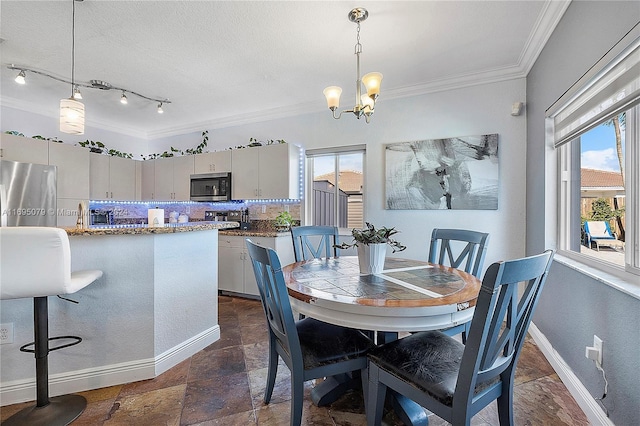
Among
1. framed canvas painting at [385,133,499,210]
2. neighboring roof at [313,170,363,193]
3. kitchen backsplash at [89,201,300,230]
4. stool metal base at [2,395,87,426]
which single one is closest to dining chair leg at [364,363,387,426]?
stool metal base at [2,395,87,426]

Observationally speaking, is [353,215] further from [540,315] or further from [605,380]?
[605,380]

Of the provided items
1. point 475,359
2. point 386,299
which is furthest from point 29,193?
point 475,359

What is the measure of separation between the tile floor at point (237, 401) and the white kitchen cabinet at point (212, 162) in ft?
8.65

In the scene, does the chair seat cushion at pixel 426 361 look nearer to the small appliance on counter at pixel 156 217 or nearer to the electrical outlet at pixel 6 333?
the small appliance on counter at pixel 156 217

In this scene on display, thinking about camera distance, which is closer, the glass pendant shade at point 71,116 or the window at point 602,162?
the window at point 602,162

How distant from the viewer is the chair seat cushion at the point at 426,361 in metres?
1.12

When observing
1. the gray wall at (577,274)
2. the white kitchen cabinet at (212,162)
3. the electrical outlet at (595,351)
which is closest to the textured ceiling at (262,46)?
the gray wall at (577,274)

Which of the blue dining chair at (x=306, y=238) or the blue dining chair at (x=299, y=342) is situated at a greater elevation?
the blue dining chair at (x=306, y=238)

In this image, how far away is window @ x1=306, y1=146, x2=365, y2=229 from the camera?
372 cm

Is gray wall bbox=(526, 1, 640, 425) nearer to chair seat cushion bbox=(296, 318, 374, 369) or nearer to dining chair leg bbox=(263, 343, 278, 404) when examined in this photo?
chair seat cushion bbox=(296, 318, 374, 369)

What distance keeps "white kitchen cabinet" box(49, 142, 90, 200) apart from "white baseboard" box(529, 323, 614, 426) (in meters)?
5.38

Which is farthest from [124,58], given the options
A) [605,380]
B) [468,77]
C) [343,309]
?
[605,380]

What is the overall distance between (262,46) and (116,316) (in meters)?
2.38

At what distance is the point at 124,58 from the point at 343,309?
3.08m
